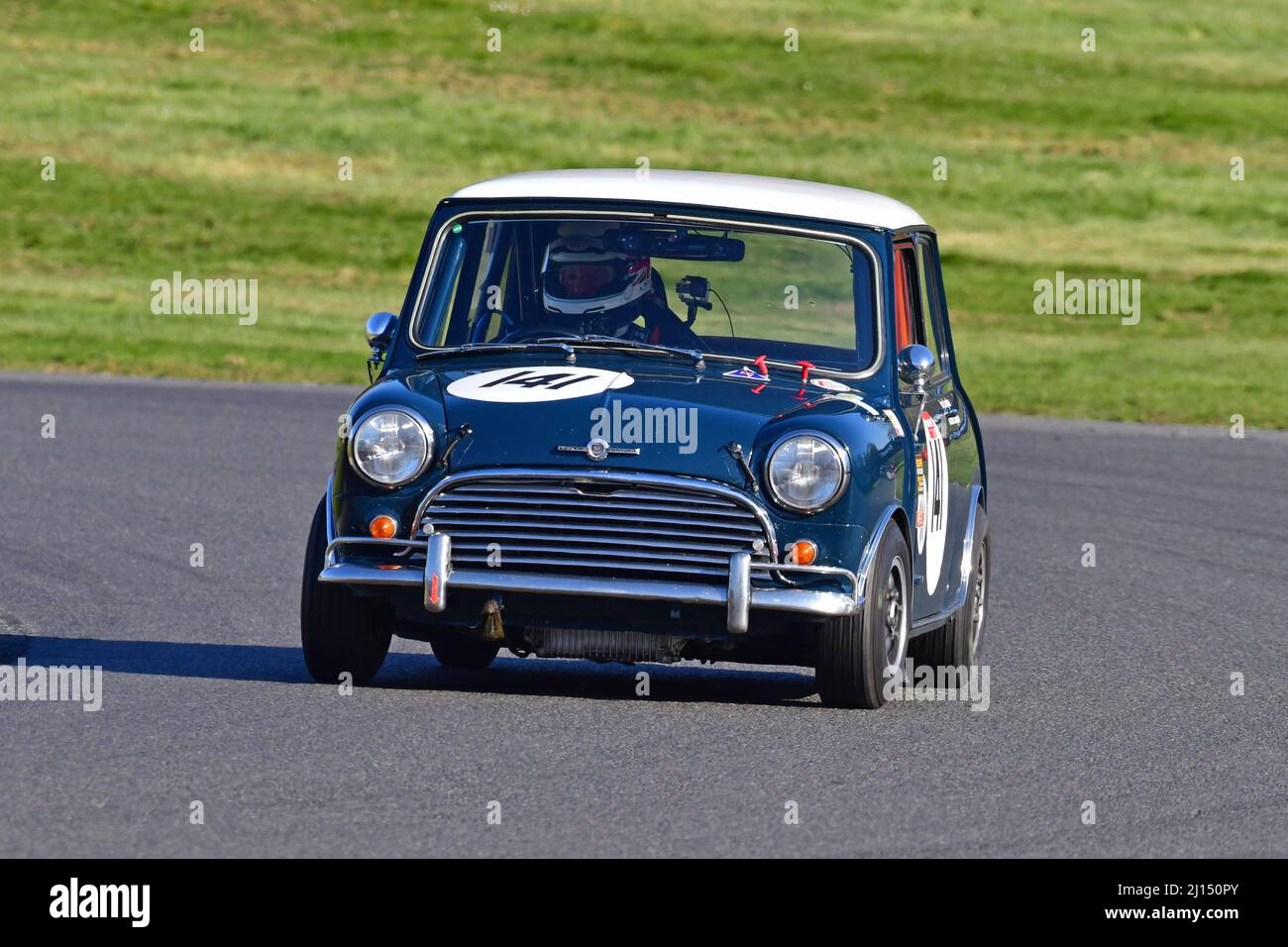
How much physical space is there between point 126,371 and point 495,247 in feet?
59.9

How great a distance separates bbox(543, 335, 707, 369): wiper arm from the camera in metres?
8.33

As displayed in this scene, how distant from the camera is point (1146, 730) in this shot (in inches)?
323

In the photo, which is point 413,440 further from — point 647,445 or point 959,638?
point 959,638

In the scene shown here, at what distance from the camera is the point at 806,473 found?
7.68m

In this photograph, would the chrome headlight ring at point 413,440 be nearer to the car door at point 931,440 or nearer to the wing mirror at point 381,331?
the wing mirror at point 381,331

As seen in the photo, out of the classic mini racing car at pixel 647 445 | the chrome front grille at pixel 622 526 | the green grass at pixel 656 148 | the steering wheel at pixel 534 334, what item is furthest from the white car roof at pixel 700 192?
the green grass at pixel 656 148

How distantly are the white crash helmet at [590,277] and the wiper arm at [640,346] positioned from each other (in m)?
0.20

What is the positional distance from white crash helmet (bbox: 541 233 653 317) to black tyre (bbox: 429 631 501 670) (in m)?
1.32

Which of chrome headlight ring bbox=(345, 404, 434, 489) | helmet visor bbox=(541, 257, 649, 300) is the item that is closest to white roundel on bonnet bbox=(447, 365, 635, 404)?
chrome headlight ring bbox=(345, 404, 434, 489)

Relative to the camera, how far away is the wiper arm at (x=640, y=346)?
833 cm

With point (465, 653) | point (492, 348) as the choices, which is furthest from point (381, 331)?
point (465, 653)

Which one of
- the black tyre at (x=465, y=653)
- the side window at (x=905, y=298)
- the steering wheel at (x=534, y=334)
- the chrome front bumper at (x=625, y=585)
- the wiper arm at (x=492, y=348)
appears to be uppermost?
the side window at (x=905, y=298)

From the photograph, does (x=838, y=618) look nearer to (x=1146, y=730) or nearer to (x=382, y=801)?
(x=1146, y=730)
